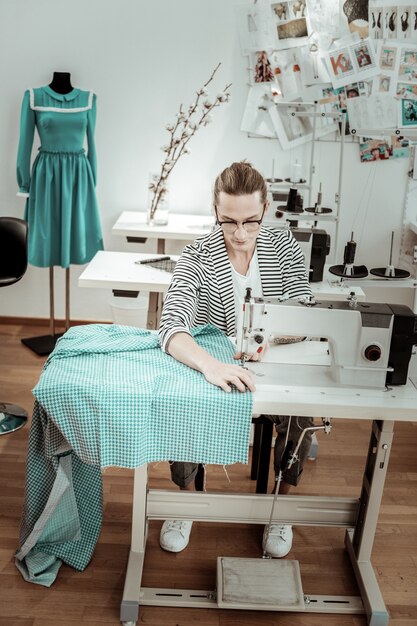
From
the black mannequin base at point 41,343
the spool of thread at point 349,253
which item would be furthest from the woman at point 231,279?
the black mannequin base at point 41,343

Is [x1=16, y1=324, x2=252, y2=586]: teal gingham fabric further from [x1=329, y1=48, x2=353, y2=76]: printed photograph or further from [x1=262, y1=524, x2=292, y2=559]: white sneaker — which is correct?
[x1=329, y1=48, x2=353, y2=76]: printed photograph

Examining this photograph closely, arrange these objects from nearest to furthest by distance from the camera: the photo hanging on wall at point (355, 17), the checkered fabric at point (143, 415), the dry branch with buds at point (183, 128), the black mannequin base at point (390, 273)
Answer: the checkered fabric at point (143, 415), the black mannequin base at point (390, 273), the dry branch with buds at point (183, 128), the photo hanging on wall at point (355, 17)

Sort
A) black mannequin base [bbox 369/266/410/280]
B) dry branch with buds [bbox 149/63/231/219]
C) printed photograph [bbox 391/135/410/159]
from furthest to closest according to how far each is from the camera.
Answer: printed photograph [bbox 391/135/410/159] < dry branch with buds [bbox 149/63/231/219] < black mannequin base [bbox 369/266/410/280]

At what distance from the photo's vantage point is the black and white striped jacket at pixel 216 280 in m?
2.45

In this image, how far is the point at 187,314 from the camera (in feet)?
7.70

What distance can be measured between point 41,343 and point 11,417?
3.17 ft

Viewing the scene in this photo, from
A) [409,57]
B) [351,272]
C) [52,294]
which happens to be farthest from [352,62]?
[52,294]

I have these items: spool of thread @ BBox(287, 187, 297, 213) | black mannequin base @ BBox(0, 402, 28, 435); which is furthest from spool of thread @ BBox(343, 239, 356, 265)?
black mannequin base @ BBox(0, 402, 28, 435)

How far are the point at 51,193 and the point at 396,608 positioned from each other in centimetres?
271

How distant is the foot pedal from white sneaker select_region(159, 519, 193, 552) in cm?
20

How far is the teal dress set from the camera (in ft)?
13.1

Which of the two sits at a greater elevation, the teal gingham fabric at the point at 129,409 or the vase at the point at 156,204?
the vase at the point at 156,204

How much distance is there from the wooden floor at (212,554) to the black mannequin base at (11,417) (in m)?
0.04

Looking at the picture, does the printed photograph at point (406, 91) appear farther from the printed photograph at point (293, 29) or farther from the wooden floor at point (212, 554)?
the wooden floor at point (212, 554)
